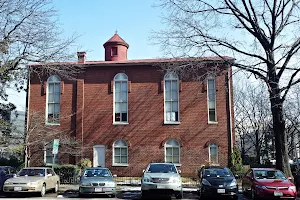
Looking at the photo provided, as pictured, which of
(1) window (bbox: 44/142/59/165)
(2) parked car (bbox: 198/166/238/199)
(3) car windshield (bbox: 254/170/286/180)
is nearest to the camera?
(2) parked car (bbox: 198/166/238/199)

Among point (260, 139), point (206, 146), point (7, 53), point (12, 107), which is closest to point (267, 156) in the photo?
point (260, 139)

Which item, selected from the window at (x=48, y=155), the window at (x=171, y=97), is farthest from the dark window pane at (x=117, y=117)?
the window at (x=48, y=155)

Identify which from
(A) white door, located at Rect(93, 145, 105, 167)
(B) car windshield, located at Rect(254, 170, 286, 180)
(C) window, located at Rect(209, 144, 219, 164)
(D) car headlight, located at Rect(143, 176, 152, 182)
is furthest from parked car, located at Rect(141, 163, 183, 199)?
(A) white door, located at Rect(93, 145, 105, 167)

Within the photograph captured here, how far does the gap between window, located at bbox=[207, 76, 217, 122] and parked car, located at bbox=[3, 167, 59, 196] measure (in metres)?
14.9

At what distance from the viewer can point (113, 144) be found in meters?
29.8

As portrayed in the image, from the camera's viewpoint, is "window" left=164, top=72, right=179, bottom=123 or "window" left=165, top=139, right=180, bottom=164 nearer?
"window" left=165, top=139, right=180, bottom=164

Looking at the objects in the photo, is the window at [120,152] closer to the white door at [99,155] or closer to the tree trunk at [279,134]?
the white door at [99,155]

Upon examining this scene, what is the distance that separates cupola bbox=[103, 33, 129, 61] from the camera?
3325cm

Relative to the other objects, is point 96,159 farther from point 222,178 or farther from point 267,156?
point 267,156

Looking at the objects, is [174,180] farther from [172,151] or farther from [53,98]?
[53,98]

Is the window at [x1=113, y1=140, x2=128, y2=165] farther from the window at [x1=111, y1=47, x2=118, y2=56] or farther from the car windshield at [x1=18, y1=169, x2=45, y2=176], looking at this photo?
the car windshield at [x1=18, y1=169, x2=45, y2=176]

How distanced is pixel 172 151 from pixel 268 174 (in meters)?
13.2

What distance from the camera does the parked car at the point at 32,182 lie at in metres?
16.1

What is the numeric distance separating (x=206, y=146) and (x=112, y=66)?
10.4 metres
